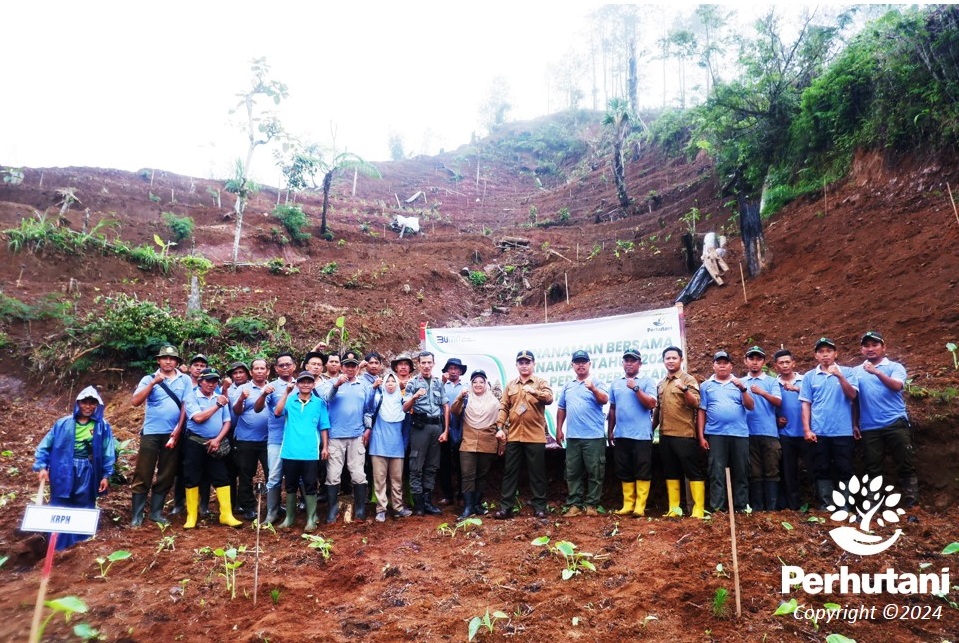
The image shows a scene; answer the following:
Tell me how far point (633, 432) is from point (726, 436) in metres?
0.83

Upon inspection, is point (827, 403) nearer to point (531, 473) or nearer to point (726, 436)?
point (726, 436)

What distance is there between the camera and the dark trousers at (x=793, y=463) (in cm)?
481

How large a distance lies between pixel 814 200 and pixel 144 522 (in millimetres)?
13424

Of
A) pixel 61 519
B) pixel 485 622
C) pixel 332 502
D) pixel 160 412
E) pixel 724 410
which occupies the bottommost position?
pixel 485 622

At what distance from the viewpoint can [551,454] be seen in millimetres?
6125

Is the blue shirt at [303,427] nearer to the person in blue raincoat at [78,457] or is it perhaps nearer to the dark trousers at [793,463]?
the person in blue raincoat at [78,457]

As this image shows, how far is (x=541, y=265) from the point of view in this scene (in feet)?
63.1

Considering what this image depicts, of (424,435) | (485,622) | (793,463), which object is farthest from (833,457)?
(424,435)

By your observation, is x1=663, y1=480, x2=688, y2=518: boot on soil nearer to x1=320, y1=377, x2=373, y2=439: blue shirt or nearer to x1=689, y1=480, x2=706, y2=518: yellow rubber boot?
x1=689, y1=480, x2=706, y2=518: yellow rubber boot

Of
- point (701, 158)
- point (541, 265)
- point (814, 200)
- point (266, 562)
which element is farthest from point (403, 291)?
point (701, 158)

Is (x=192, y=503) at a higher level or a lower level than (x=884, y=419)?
lower

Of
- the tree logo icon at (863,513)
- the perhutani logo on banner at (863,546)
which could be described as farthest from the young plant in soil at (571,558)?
the tree logo icon at (863,513)

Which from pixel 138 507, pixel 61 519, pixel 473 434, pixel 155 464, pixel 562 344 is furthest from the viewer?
pixel 562 344

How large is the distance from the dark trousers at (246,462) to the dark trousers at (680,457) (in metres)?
4.10
